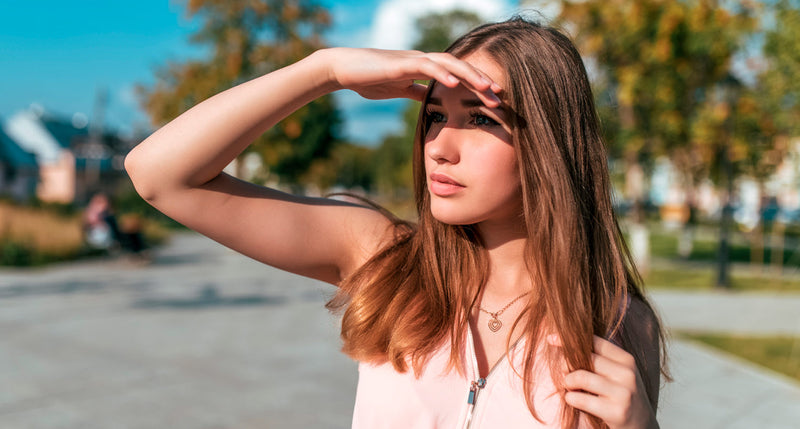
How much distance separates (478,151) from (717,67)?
44.3ft

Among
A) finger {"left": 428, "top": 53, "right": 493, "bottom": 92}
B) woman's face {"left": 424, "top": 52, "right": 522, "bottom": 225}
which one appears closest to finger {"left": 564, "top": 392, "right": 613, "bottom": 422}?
woman's face {"left": 424, "top": 52, "right": 522, "bottom": 225}

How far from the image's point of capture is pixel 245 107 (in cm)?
139

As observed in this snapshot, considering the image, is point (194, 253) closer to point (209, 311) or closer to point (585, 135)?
point (209, 311)

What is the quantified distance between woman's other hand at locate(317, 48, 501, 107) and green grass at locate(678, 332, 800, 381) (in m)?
6.86

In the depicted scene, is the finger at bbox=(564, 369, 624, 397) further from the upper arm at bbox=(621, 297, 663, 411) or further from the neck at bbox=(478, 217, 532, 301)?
the neck at bbox=(478, 217, 532, 301)

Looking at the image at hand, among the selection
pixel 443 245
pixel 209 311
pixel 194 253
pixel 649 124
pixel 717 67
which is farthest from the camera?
pixel 194 253

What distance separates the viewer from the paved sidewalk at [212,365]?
16.9 ft

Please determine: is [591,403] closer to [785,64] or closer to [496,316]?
[496,316]

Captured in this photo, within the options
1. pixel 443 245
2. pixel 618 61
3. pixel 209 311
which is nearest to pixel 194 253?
pixel 209 311

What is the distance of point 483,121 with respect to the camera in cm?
143

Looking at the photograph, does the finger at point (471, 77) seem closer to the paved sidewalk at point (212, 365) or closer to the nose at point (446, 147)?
the nose at point (446, 147)

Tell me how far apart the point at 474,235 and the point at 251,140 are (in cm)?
60

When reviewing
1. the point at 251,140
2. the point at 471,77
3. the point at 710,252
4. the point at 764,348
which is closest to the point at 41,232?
the point at 764,348

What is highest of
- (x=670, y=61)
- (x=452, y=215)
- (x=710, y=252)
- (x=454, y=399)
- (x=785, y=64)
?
(x=670, y=61)
